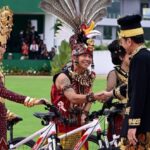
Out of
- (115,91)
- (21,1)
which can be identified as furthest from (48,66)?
(115,91)

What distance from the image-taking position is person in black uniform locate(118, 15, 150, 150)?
21.0 ft

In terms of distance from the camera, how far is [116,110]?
8.21 metres

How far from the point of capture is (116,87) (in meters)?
8.17

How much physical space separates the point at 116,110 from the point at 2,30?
5.00ft

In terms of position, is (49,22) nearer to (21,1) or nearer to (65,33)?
(21,1)

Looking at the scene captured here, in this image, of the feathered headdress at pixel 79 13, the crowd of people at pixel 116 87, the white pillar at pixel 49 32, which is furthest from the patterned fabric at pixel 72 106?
the white pillar at pixel 49 32

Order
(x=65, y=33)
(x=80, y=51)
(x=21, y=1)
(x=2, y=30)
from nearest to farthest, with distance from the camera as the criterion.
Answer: (x=2, y=30), (x=80, y=51), (x=65, y=33), (x=21, y=1)

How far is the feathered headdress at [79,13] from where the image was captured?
28.4 feet

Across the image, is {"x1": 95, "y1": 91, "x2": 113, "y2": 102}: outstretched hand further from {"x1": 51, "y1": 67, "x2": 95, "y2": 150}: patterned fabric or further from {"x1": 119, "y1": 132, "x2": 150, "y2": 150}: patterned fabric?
{"x1": 119, "y1": 132, "x2": 150, "y2": 150}: patterned fabric

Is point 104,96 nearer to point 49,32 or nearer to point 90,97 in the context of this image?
point 90,97

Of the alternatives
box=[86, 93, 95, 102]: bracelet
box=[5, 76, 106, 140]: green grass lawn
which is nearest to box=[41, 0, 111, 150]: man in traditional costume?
box=[86, 93, 95, 102]: bracelet

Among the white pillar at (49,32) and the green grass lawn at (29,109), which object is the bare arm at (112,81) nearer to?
the green grass lawn at (29,109)

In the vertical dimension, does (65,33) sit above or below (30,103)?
above

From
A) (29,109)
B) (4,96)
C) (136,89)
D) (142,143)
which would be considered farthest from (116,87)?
(29,109)
